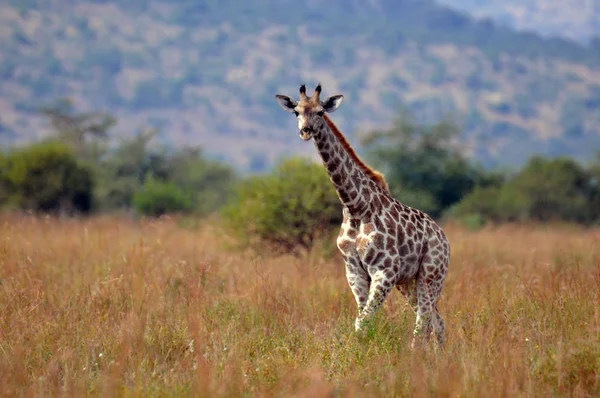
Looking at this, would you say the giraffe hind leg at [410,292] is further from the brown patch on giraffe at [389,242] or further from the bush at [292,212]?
the bush at [292,212]

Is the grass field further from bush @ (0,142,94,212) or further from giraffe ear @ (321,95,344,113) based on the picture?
bush @ (0,142,94,212)

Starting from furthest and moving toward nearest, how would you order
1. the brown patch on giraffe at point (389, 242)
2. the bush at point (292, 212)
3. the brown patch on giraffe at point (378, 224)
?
the bush at point (292, 212), the brown patch on giraffe at point (378, 224), the brown patch on giraffe at point (389, 242)

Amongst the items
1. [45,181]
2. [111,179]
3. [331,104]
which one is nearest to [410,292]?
[331,104]

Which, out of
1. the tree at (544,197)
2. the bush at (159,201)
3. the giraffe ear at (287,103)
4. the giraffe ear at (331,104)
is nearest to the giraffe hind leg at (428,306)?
the giraffe ear at (331,104)

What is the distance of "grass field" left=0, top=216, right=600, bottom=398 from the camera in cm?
659

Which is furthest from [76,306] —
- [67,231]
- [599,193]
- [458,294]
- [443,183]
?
[599,193]

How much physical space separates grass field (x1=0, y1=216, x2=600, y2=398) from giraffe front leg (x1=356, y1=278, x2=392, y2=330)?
17 centimetres

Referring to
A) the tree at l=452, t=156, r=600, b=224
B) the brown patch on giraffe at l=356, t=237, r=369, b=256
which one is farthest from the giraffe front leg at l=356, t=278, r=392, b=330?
the tree at l=452, t=156, r=600, b=224

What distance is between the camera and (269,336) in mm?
8492

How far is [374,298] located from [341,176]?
3.82 feet

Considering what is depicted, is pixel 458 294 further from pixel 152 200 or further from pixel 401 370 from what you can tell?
pixel 152 200

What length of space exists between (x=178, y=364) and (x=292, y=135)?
18983cm

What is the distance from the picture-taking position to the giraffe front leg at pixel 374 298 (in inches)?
318

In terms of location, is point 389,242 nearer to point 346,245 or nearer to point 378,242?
point 378,242
